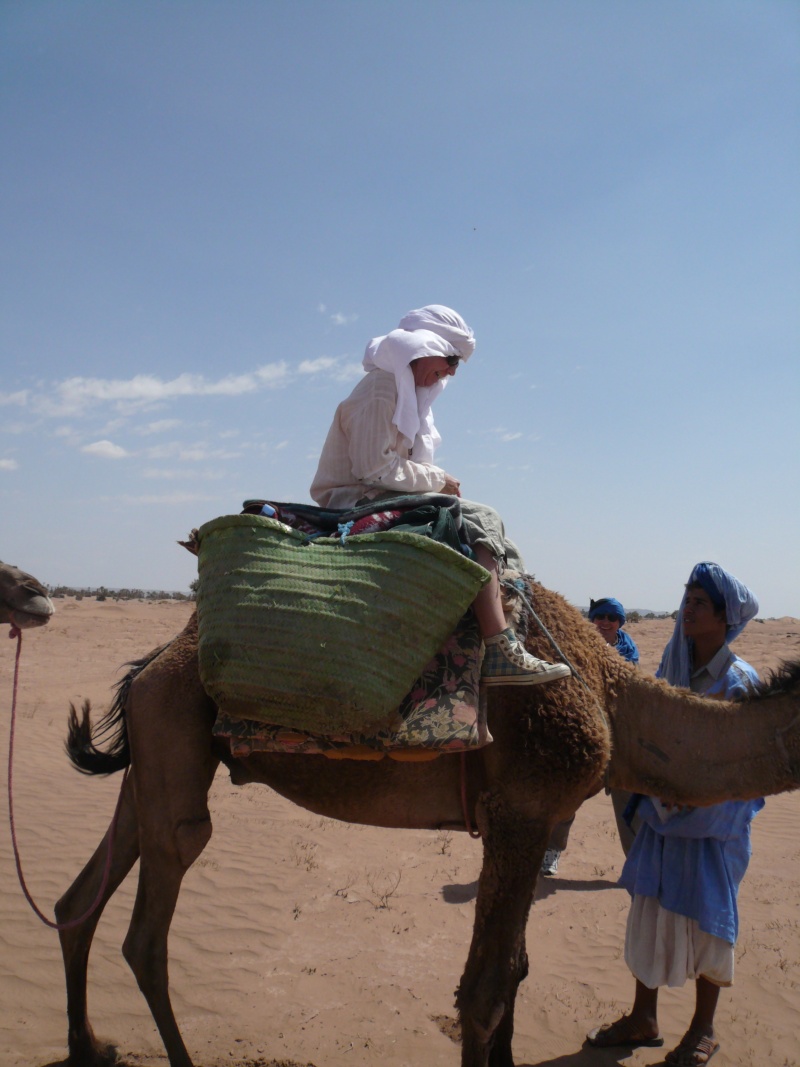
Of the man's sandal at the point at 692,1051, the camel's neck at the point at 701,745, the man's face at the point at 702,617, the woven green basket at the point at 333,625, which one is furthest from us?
the man's face at the point at 702,617

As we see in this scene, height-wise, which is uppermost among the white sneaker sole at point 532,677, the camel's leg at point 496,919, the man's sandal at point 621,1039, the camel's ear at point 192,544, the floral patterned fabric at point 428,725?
the camel's ear at point 192,544

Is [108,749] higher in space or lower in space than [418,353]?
lower

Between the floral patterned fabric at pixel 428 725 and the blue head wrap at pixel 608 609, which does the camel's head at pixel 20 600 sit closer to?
the floral patterned fabric at pixel 428 725

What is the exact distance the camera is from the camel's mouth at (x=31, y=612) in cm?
385

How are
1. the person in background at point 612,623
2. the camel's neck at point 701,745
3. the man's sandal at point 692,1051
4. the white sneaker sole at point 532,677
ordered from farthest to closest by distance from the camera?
the person in background at point 612,623
the man's sandal at point 692,1051
the camel's neck at point 701,745
the white sneaker sole at point 532,677

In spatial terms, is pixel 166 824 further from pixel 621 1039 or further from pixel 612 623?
pixel 612 623

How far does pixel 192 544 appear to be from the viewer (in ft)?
12.3

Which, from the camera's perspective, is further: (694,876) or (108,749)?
(108,749)

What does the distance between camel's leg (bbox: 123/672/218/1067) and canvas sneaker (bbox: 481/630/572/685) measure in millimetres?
1364

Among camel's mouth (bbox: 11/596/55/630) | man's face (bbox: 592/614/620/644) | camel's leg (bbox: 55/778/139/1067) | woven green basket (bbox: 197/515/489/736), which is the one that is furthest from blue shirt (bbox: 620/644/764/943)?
camel's mouth (bbox: 11/596/55/630)

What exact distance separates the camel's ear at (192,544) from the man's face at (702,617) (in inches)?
99.0

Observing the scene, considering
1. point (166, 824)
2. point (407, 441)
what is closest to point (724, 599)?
point (407, 441)

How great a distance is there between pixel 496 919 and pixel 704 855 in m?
1.29

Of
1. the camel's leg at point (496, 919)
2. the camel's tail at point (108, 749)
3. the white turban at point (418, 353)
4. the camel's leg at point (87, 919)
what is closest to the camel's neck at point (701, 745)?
the camel's leg at point (496, 919)
